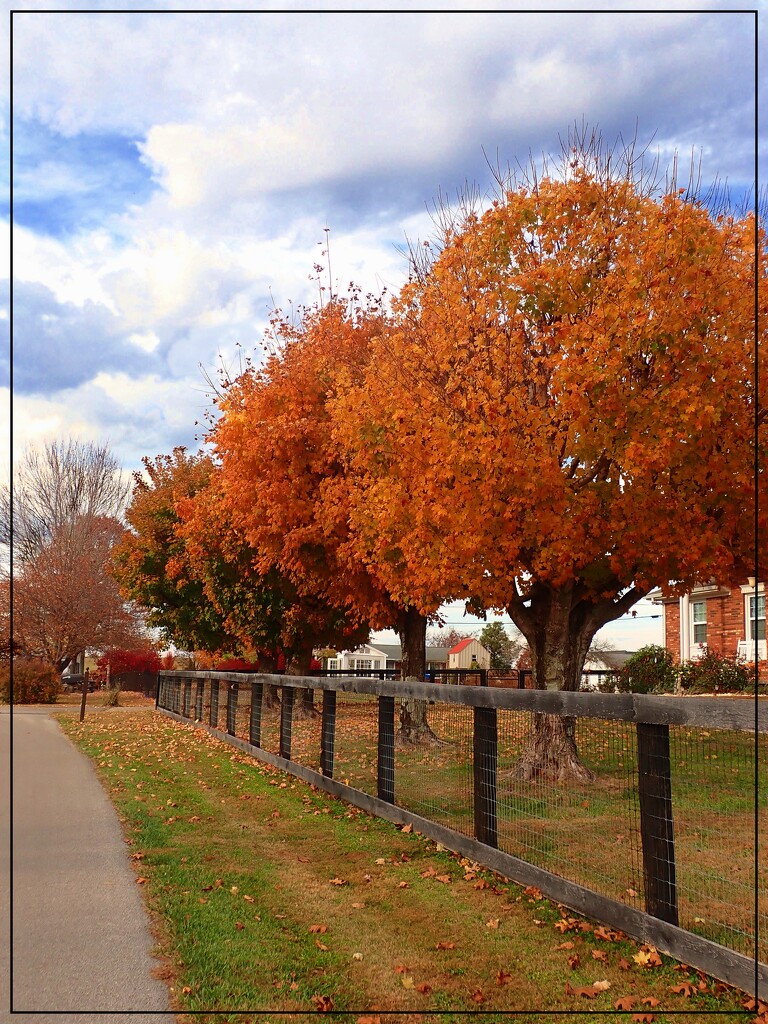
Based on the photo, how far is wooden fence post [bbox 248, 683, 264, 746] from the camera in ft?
53.6

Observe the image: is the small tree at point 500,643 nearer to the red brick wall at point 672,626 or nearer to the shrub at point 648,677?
the red brick wall at point 672,626

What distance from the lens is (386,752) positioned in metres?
10.4

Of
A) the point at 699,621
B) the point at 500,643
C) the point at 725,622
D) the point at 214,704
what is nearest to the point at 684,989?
the point at 214,704

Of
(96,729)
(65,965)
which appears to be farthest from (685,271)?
(96,729)

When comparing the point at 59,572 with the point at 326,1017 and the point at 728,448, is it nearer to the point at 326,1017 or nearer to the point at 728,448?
the point at 728,448

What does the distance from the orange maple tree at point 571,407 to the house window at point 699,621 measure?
21426 mm

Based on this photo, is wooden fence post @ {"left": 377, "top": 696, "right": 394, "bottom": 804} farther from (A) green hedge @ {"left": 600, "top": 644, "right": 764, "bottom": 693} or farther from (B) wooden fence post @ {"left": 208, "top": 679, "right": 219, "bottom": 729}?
(A) green hedge @ {"left": 600, "top": 644, "right": 764, "bottom": 693}

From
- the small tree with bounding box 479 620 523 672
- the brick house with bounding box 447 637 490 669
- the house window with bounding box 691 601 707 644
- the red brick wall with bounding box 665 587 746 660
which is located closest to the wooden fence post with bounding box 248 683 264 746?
the red brick wall with bounding box 665 587 746 660

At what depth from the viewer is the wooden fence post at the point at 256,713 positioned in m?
16.3

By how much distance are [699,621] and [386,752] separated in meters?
26.0

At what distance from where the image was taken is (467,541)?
11.6 meters

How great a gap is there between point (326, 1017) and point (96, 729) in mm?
20876

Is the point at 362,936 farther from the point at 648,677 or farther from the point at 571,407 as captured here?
the point at 648,677

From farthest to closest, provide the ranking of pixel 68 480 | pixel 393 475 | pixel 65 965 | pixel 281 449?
1. pixel 68 480
2. pixel 281 449
3. pixel 393 475
4. pixel 65 965
